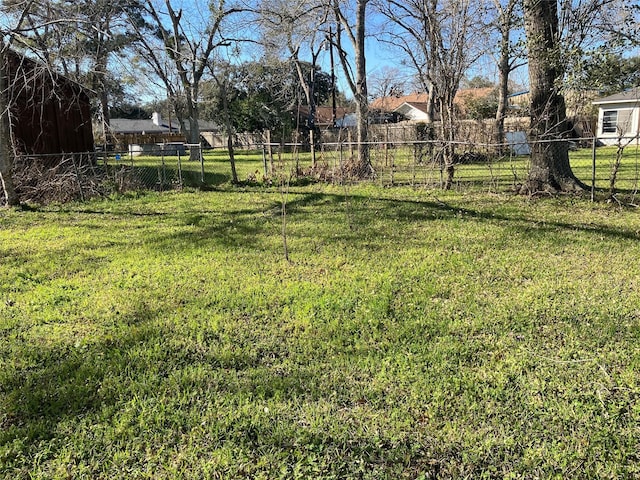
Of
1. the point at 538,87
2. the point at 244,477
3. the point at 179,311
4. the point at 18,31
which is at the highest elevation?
the point at 18,31

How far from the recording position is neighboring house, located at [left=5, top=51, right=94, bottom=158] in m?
11.4

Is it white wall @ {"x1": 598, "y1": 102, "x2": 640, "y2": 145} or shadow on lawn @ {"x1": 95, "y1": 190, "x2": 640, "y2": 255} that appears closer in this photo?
shadow on lawn @ {"x1": 95, "y1": 190, "x2": 640, "y2": 255}

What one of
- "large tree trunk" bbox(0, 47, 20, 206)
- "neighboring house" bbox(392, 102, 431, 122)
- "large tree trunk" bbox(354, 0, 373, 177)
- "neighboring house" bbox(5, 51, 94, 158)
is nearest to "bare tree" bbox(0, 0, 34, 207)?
"large tree trunk" bbox(0, 47, 20, 206)

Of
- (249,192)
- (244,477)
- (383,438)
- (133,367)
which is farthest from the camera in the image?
(249,192)

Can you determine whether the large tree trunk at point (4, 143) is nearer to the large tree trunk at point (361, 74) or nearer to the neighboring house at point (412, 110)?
the large tree trunk at point (361, 74)

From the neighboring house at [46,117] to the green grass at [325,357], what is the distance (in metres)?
6.78

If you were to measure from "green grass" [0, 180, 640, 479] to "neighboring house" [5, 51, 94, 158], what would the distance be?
22.2ft

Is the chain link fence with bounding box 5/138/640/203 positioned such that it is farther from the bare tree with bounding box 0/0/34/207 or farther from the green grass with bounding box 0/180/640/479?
the green grass with bounding box 0/180/640/479

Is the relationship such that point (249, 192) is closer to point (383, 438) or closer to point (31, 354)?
point (31, 354)

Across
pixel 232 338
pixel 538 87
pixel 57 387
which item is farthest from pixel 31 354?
pixel 538 87

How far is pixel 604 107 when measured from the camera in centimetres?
2520

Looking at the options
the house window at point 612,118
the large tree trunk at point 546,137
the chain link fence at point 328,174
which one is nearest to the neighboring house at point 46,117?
the chain link fence at point 328,174

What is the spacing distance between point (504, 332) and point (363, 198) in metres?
6.44

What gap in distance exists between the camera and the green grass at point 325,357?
7.82 ft
